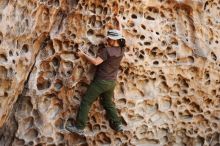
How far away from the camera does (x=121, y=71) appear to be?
4.87 m

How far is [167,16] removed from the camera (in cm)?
504

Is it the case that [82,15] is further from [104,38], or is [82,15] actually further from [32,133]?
[32,133]

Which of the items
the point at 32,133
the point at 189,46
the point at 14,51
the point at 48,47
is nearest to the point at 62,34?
the point at 48,47

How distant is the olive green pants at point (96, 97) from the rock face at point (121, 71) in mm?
150

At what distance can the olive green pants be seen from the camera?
457 cm

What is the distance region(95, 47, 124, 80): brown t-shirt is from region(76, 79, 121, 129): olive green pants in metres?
0.06

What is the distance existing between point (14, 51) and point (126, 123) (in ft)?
4.42

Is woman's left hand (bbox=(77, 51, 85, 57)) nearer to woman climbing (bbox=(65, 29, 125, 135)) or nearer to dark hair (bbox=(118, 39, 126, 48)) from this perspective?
woman climbing (bbox=(65, 29, 125, 135))

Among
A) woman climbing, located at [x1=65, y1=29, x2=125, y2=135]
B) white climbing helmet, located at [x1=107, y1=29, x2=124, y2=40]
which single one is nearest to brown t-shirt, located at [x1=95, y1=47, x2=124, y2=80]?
woman climbing, located at [x1=65, y1=29, x2=125, y2=135]

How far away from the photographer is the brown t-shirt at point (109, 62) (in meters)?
4.49

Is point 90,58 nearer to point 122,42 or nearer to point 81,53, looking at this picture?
point 81,53

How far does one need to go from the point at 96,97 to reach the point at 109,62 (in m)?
0.37

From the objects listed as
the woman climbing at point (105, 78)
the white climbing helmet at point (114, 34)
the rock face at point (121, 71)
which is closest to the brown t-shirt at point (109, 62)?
the woman climbing at point (105, 78)

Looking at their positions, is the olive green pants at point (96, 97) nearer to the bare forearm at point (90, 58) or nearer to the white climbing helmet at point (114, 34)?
the bare forearm at point (90, 58)
